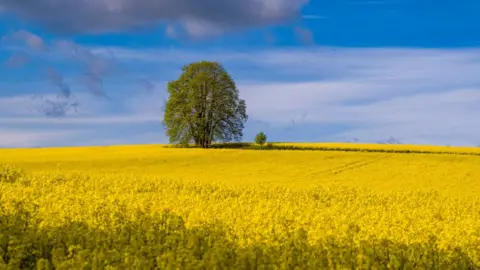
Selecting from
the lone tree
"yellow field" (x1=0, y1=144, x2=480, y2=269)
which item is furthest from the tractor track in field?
the lone tree

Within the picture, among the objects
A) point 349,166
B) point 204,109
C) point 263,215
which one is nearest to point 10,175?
point 263,215

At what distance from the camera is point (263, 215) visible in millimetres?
16703

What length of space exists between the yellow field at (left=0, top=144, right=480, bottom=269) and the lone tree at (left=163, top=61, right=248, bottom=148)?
17915mm

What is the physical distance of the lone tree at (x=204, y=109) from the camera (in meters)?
65.9

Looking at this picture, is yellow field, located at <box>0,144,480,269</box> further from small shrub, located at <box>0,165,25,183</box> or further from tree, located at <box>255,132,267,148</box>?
tree, located at <box>255,132,267,148</box>

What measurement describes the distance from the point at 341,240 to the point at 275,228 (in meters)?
1.71

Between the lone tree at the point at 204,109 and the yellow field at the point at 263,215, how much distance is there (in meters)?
17.9

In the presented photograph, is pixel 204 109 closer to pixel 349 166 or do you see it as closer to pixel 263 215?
pixel 349 166

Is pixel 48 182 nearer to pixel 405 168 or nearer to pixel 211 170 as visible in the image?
pixel 211 170

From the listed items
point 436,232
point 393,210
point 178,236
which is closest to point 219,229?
point 178,236

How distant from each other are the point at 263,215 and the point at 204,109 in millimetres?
50003

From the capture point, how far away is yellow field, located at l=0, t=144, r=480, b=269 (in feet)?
34.2

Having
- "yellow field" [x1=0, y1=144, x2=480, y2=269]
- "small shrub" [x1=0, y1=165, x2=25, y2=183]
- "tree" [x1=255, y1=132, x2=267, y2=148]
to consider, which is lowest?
"yellow field" [x1=0, y1=144, x2=480, y2=269]

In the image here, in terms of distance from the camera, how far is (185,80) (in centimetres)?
6762
